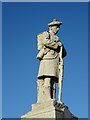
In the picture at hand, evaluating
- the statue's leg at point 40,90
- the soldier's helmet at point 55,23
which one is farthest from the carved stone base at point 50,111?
the soldier's helmet at point 55,23

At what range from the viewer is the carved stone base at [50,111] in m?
22.5

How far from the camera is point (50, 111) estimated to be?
22547mm

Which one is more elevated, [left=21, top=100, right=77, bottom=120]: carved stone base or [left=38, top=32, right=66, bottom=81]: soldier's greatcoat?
[left=38, top=32, right=66, bottom=81]: soldier's greatcoat

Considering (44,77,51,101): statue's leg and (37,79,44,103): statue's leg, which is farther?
(37,79,44,103): statue's leg

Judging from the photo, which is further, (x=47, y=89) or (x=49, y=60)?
(x=49, y=60)

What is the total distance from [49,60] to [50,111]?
105 inches

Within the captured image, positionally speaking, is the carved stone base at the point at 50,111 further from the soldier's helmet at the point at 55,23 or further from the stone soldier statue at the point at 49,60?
the soldier's helmet at the point at 55,23

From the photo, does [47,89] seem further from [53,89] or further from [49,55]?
[49,55]

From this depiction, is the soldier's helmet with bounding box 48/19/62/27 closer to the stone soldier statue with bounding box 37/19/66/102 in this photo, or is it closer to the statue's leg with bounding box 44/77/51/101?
the stone soldier statue with bounding box 37/19/66/102

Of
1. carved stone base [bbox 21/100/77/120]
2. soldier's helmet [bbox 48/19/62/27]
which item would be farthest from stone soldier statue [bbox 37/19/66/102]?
carved stone base [bbox 21/100/77/120]

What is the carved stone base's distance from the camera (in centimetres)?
2253

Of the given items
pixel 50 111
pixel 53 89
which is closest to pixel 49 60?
pixel 53 89

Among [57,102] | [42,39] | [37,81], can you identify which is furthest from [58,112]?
[42,39]

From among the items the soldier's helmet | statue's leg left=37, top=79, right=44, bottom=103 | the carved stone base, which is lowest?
the carved stone base
